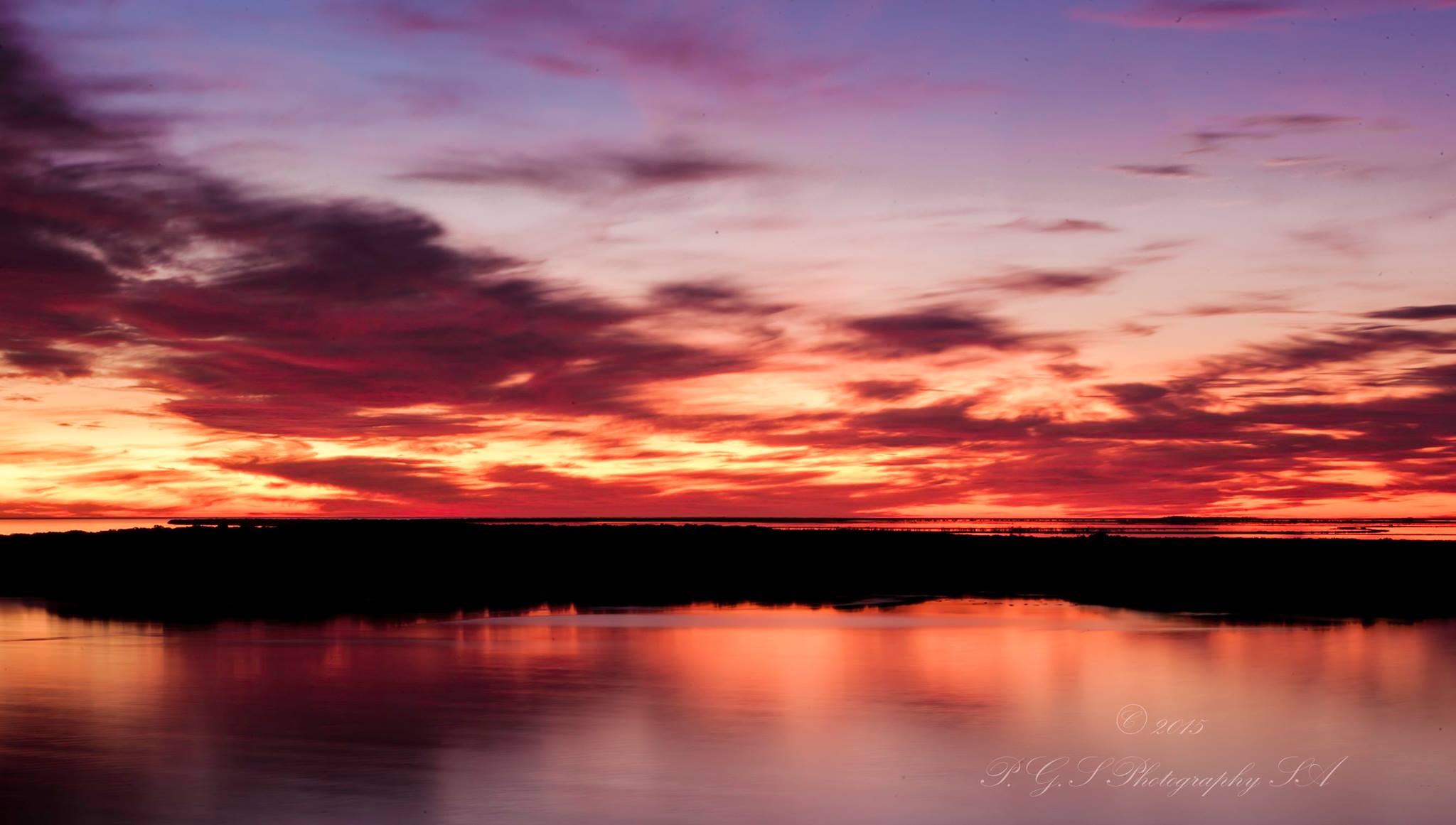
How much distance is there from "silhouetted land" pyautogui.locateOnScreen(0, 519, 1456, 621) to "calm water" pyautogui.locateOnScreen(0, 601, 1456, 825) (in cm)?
821

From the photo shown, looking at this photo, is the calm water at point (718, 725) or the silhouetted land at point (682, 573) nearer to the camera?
the calm water at point (718, 725)

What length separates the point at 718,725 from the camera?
1925 centimetres

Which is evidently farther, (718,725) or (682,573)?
(682,573)

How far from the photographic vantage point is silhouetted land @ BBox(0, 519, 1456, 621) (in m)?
39.8

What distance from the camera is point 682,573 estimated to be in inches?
2028

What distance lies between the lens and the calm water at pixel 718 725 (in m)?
14.6

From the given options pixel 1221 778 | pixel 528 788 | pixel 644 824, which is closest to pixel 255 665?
pixel 528 788

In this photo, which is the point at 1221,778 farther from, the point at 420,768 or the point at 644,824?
the point at 420,768

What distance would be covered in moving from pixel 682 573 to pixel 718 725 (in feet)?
106

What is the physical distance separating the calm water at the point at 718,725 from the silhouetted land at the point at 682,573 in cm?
821

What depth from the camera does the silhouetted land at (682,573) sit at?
39.8 meters

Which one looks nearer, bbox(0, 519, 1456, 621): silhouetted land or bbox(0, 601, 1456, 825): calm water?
bbox(0, 601, 1456, 825): calm water

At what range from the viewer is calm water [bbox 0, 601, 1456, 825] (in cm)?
1462

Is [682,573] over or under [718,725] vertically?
over
